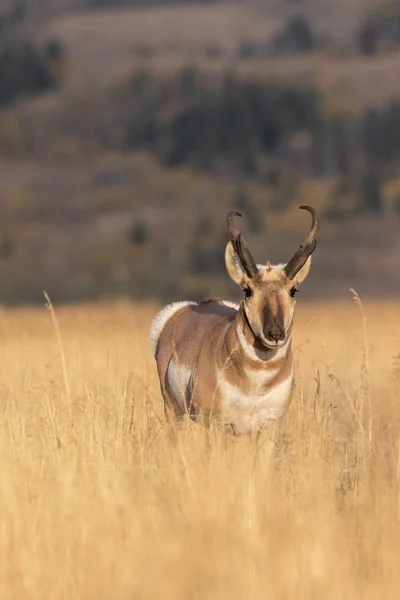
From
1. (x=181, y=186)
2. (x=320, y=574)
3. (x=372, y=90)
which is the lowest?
(x=320, y=574)

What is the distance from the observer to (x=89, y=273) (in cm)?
4312

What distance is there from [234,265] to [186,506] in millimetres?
2030

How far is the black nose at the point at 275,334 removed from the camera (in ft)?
25.4

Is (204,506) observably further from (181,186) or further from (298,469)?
(181,186)

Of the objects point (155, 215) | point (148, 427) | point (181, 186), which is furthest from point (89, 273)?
point (148, 427)

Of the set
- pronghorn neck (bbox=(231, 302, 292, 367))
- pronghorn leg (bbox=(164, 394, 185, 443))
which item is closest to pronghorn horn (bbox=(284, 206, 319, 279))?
pronghorn neck (bbox=(231, 302, 292, 367))

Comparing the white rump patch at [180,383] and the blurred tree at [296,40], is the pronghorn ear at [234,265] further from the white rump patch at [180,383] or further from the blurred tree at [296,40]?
the blurred tree at [296,40]

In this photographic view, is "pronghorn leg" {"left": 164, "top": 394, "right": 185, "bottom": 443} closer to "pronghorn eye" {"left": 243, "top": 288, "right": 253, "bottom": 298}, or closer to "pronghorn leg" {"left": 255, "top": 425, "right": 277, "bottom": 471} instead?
"pronghorn leg" {"left": 255, "top": 425, "right": 277, "bottom": 471}

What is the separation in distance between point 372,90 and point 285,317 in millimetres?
61347

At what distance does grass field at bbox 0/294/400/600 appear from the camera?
585 cm

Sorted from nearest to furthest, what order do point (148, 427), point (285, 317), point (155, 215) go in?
point (285, 317)
point (148, 427)
point (155, 215)

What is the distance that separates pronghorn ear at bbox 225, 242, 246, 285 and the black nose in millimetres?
531

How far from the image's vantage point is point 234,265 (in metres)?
8.27

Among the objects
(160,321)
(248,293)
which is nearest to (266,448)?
(248,293)
